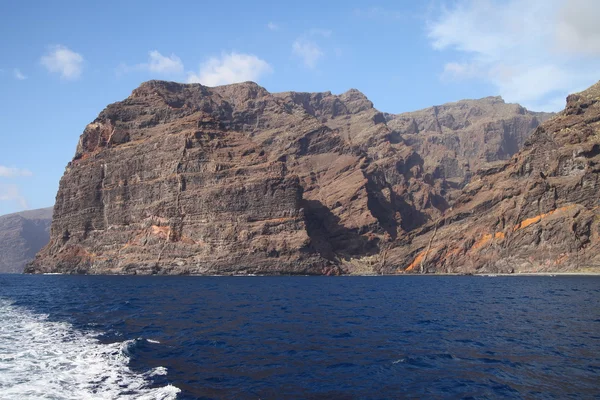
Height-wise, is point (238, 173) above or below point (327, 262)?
above

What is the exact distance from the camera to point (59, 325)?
44469 millimetres

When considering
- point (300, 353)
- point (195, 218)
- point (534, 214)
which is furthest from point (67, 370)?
point (534, 214)

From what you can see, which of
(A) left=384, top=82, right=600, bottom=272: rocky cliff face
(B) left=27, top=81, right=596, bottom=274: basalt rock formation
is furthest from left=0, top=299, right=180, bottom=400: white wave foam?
(A) left=384, top=82, right=600, bottom=272: rocky cliff face

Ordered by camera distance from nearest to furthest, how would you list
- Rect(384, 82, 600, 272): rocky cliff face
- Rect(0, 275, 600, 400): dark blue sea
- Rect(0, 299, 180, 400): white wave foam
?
Rect(0, 299, 180, 400): white wave foam → Rect(0, 275, 600, 400): dark blue sea → Rect(384, 82, 600, 272): rocky cliff face

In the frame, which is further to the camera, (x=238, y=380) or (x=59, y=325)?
(x=59, y=325)

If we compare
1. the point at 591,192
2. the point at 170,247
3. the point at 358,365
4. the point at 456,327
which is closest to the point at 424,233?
the point at 591,192

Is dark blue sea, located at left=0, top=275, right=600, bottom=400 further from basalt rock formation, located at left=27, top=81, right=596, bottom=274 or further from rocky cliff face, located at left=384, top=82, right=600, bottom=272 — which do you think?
basalt rock formation, located at left=27, top=81, right=596, bottom=274

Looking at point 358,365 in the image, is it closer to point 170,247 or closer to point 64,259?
point 170,247

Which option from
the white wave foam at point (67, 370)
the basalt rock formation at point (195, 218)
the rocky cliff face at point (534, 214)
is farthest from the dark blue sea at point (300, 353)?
the basalt rock formation at point (195, 218)

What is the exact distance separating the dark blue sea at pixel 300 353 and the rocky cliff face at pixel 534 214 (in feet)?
327

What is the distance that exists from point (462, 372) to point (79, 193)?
193552 mm

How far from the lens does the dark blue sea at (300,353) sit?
2494cm

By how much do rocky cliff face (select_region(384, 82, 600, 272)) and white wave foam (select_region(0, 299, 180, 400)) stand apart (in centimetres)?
13702

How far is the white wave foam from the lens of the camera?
2411cm
